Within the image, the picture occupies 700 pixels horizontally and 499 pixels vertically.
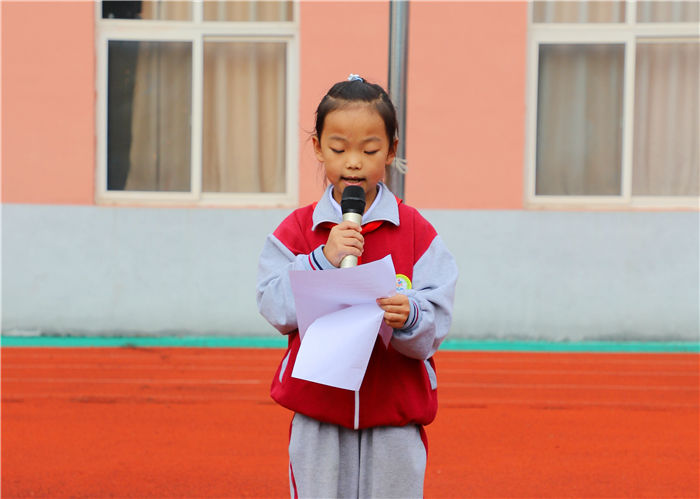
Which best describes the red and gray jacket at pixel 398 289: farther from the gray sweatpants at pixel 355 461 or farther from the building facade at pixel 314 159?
the building facade at pixel 314 159

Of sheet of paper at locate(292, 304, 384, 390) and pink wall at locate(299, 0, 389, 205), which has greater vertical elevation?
pink wall at locate(299, 0, 389, 205)

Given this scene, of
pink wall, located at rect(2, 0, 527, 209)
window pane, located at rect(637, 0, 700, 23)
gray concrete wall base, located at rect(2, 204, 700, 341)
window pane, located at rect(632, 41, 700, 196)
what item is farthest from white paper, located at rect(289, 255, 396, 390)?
window pane, located at rect(637, 0, 700, 23)

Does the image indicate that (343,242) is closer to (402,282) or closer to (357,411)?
(402,282)

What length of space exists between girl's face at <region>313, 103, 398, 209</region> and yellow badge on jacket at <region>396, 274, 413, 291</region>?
0.25 meters

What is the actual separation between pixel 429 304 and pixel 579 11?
21.3 ft

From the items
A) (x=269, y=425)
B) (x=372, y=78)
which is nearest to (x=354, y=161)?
(x=269, y=425)

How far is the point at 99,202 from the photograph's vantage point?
7922 mm

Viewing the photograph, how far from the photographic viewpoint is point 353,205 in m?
2.08

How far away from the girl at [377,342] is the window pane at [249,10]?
5932 mm

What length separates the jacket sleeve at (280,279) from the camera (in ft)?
6.90

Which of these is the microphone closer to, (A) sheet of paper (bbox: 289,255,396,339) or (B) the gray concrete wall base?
(A) sheet of paper (bbox: 289,255,396,339)

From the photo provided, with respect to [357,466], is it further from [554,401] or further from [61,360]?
[61,360]

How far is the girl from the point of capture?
2.14 meters

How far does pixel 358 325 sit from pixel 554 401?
158 inches
